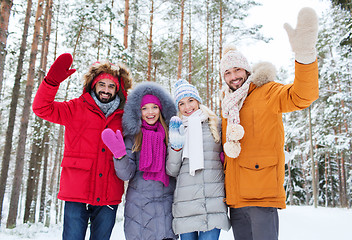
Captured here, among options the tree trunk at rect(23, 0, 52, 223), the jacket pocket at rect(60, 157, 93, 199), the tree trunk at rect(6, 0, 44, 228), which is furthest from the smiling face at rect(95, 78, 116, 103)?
the tree trunk at rect(23, 0, 52, 223)

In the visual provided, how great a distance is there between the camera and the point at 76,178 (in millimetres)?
2738

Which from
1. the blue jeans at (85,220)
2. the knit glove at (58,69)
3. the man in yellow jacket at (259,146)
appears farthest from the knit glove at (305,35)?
the blue jeans at (85,220)

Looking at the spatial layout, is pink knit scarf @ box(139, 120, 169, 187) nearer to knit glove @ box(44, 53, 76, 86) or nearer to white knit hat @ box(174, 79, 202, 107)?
white knit hat @ box(174, 79, 202, 107)

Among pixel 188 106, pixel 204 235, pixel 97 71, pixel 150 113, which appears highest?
pixel 97 71

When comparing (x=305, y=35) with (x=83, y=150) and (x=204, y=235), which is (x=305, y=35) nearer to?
(x=204, y=235)

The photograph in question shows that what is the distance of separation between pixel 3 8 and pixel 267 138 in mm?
6562

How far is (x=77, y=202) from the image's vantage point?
2738 millimetres

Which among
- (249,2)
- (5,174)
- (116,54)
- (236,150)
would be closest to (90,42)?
(116,54)

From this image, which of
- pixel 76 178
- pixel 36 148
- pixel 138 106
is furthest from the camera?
pixel 36 148

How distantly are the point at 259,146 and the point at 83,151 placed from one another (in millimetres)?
1901

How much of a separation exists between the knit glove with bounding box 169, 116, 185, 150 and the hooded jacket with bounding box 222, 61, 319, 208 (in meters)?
0.55

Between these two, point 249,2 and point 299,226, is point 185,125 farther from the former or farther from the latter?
point 249,2

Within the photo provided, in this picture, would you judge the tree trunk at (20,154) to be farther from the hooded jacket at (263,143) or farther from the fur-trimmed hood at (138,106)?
the hooded jacket at (263,143)

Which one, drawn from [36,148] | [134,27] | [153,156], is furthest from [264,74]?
[36,148]
